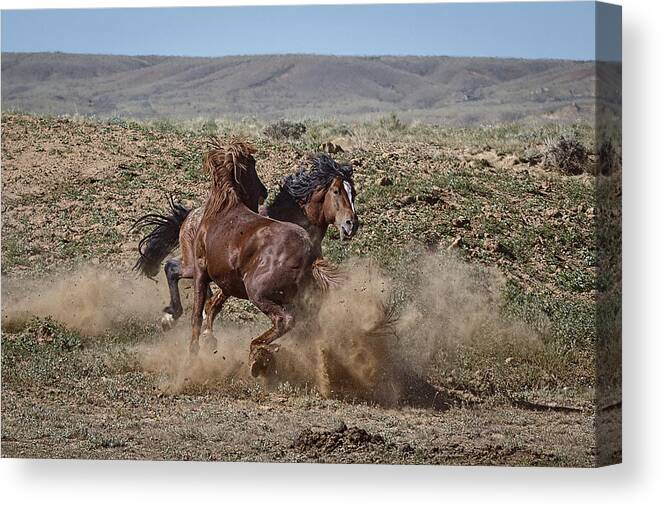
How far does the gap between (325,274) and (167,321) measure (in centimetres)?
192

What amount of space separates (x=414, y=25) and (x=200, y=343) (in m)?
4.15

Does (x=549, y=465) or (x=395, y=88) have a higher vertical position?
(x=395, y=88)

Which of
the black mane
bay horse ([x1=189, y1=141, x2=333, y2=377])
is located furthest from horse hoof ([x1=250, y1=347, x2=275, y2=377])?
the black mane

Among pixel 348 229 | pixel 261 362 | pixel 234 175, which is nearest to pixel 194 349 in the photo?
pixel 261 362

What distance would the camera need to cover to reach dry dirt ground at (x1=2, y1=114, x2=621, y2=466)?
51.9 feet

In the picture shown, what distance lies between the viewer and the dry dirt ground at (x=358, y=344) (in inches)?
623

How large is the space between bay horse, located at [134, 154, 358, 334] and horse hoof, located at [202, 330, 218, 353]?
3 cm

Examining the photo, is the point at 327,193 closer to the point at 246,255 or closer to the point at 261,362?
the point at 246,255

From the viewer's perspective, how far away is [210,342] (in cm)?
1662

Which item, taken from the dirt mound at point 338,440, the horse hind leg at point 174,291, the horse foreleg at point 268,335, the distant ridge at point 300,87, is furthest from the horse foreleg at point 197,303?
the distant ridge at point 300,87

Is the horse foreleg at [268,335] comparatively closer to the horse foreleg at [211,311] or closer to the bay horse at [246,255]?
the bay horse at [246,255]

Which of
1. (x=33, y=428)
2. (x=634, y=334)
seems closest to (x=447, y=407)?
(x=634, y=334)

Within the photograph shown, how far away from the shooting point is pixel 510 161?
54.9ft

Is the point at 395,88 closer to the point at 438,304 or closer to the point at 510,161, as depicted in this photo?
the point at 510,161
